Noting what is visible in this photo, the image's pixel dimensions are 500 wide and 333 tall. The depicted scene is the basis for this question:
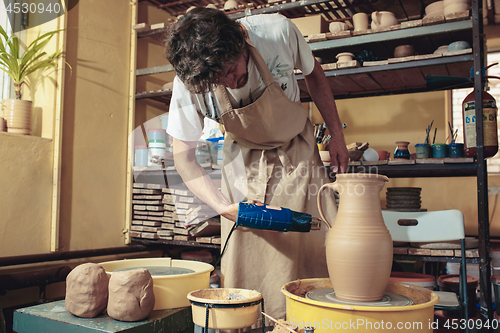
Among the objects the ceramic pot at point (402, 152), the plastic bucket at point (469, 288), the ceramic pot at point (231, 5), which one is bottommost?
the plastic bucket at point (469, 288)

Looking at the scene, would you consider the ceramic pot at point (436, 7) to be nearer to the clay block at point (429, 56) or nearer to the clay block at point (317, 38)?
the clay block at point (429, 56)

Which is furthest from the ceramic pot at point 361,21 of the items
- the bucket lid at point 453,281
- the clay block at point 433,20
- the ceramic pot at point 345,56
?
the bucket lid at point 453,281

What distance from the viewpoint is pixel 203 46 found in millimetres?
1357

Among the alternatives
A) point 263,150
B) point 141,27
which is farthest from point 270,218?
point 141,27

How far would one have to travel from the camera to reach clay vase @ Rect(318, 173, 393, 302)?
1.18m

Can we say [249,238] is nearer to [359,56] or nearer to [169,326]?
[169,326]

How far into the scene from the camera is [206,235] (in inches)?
128

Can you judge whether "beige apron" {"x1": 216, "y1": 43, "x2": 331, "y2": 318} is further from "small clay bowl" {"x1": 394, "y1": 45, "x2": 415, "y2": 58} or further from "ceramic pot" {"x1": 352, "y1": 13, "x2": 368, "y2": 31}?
"ceramic pot" {"x1": 352, "y1": 13, "x2": 368, "y2": 31}

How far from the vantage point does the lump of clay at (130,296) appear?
1185 millimetres

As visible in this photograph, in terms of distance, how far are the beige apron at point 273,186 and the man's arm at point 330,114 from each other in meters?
0.13

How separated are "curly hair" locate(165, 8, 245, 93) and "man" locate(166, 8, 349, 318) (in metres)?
0.10

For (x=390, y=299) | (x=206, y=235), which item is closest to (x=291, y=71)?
(x=390, y=299)

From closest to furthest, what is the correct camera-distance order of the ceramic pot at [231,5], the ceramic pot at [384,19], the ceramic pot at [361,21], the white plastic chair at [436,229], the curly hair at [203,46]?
Result: the curly hair at [203,46], the white plastic chair at [436,229], the ceramic pot at [384,19], the ceramic pot at [361,21], the ceramic pot at [231,5]

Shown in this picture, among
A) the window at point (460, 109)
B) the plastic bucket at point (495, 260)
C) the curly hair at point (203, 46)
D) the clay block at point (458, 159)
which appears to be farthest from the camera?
the window at point (460, 109)
